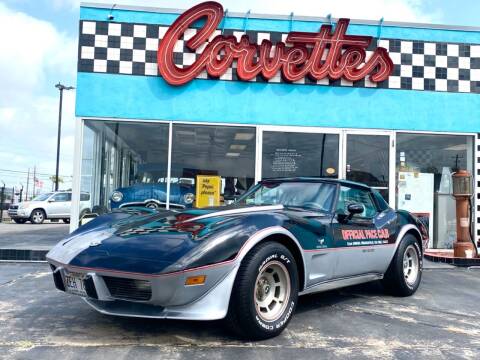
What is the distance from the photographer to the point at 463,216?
24.8 feet

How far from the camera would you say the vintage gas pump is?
7.40 m

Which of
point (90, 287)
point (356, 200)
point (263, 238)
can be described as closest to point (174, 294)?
point (90, 287)

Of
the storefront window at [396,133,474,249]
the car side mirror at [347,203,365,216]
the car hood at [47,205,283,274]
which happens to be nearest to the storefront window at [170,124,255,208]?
the storefront window at [396,133,474,249]

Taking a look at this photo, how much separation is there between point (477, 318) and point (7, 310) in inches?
159

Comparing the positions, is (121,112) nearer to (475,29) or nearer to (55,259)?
(55,259)

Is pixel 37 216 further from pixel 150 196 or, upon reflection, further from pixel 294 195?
pixel 294 195

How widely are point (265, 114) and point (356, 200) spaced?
162 inches

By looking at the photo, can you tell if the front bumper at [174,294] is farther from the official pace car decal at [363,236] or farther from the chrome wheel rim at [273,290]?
the official pace car decal at [363,236]

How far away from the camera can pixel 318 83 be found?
338 inches

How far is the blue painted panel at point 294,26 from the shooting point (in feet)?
27.3

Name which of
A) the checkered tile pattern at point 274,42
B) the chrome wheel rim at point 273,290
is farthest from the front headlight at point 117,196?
the chrome wheel rim at point 273,290

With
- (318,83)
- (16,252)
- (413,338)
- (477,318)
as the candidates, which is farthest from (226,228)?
(318,83)

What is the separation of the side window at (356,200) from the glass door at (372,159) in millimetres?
3720

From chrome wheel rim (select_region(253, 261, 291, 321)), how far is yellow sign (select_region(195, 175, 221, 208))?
5.15 metres
